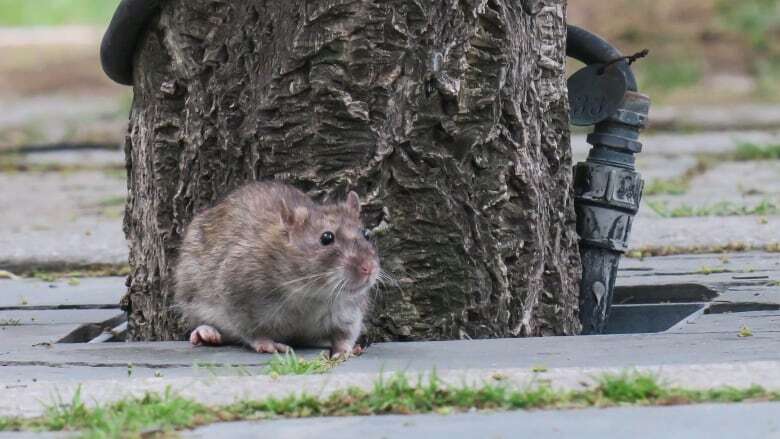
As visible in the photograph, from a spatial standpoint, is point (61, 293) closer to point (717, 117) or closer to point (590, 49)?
point (590, 49)

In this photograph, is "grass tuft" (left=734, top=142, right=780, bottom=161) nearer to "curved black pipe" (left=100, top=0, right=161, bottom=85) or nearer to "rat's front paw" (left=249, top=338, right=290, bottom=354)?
"curved black pipe" (left=100, top=0, right=161, bottom=85)

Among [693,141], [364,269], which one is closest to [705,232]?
[364,269]

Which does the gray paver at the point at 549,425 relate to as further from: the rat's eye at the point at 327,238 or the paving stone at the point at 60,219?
the paving stone at the point at 60,219

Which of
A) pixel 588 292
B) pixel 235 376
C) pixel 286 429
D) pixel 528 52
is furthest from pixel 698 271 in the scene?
pixel 286 429

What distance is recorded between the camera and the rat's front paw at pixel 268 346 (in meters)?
3.90

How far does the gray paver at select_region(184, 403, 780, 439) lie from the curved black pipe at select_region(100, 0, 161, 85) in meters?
1.84

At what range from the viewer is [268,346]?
12.9 feet

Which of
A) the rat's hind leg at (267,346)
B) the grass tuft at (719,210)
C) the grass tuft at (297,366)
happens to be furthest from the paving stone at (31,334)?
the grass tuft at (719,210)

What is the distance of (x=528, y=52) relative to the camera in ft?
13.8

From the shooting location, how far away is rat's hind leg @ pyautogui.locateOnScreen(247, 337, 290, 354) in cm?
390

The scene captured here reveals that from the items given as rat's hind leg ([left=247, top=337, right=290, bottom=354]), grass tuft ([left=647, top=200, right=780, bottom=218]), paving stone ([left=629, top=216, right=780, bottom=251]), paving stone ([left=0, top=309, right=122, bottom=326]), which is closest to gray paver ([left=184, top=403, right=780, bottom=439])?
rat's hind leg ([left=247, top=337, right=290, bottom=354])

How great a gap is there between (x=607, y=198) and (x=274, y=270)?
46.2 inches

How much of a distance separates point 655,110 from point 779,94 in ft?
4.64

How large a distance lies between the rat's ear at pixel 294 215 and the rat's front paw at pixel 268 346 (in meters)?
0.34
